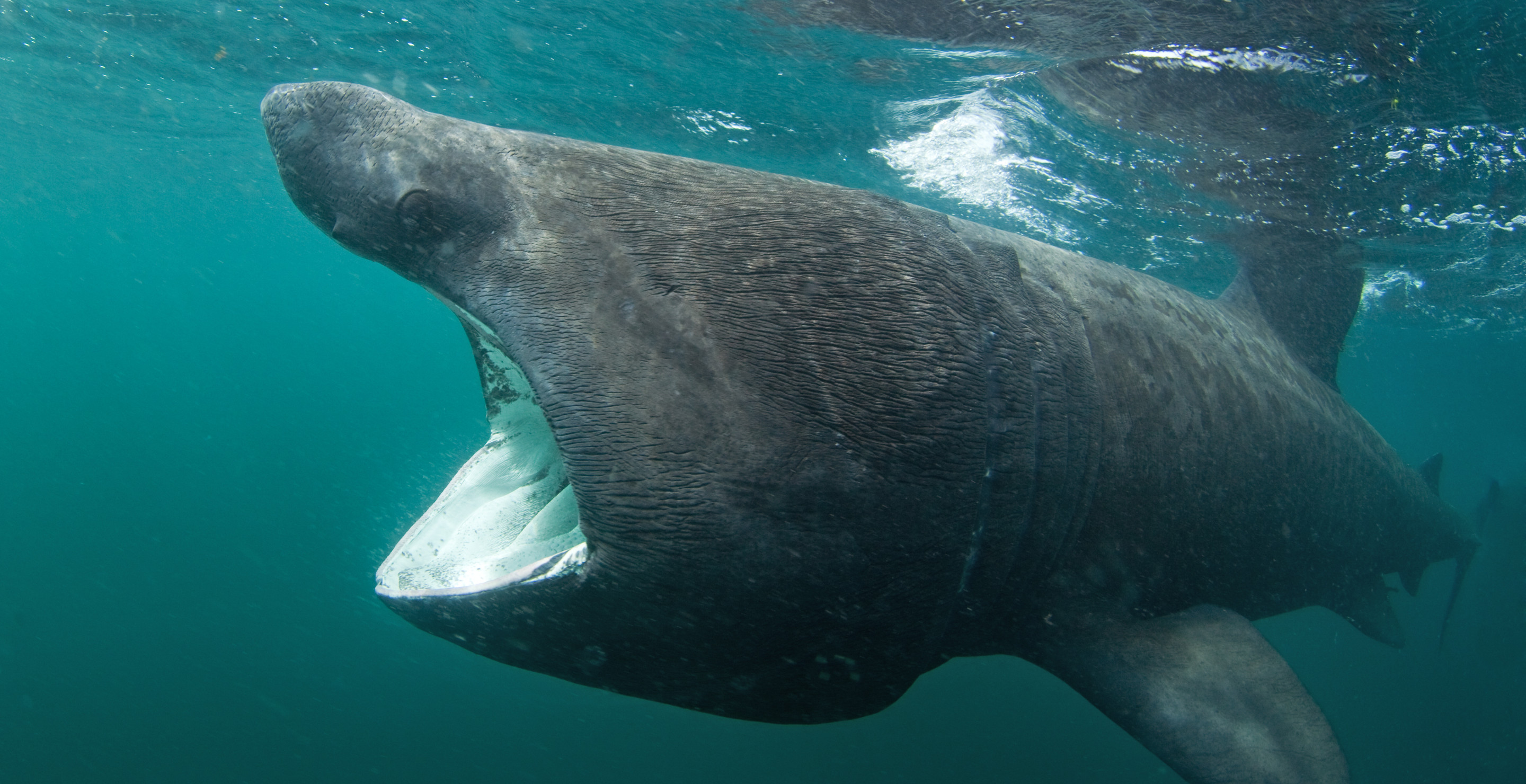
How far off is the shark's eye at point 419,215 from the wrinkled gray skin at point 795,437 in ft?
0.03

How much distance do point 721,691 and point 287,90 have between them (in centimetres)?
241

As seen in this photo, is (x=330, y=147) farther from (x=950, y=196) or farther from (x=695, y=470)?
(x=950, y=196)

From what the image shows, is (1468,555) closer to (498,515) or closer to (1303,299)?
(1303,299)

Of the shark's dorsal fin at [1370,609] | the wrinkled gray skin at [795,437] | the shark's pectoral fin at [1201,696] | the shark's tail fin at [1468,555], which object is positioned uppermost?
the wrinkled gray skin at [795,437]

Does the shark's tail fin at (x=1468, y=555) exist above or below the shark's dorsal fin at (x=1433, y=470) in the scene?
below

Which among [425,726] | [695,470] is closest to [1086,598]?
[695,470]

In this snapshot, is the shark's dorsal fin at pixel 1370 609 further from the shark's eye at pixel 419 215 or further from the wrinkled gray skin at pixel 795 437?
the shark's eye at pixel 419 215

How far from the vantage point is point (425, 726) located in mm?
15367

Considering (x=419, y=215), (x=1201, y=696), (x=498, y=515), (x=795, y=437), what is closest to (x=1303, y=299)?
(x=1201, y=696)

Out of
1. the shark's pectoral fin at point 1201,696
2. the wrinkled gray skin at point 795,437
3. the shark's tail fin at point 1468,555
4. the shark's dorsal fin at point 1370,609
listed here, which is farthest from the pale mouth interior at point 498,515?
the shark's tail fin at point 1468,555

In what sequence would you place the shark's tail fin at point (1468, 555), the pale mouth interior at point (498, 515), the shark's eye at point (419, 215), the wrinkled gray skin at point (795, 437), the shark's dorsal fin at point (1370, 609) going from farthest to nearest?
the shark's tail fin at point (1468, 555), the shark's dorsal fin at point (1370, 609), the pale mouth interior at point (498, 515), the shark's eye at point (419, 215), the wrinkled gray skin at point (795, 437)

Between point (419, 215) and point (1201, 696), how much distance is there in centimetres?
330

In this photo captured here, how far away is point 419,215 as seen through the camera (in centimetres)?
208

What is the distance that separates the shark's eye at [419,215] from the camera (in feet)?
6.79
